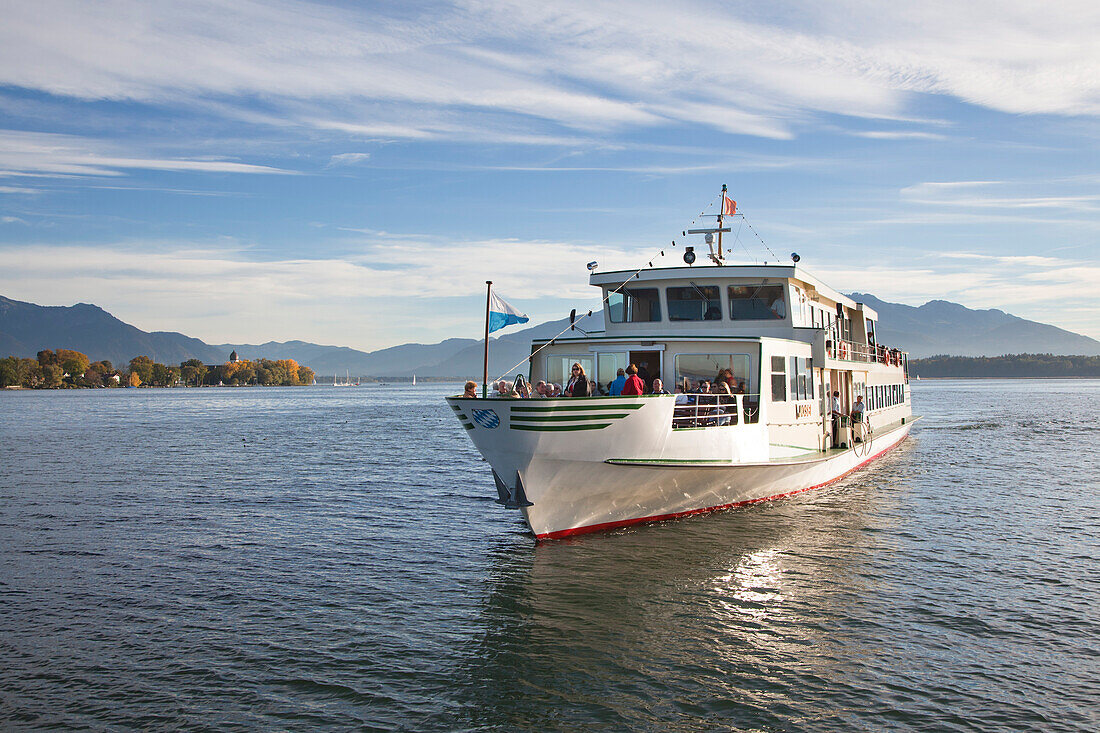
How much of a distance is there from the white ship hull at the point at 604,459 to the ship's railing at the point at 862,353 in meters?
8.77

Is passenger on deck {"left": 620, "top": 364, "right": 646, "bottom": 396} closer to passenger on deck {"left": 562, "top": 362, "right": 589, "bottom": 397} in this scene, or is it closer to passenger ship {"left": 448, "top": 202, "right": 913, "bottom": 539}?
passenger ship {"left": 448, "top": 202, "right": 913, "bottom": 539}

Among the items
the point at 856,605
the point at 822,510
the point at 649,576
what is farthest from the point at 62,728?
the point at 822,510

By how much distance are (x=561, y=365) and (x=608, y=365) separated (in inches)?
57.1

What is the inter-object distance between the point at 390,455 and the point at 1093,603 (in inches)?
1269

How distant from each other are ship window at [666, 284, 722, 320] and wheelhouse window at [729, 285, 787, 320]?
0.46 meters

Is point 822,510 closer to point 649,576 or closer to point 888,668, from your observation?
point 649,576

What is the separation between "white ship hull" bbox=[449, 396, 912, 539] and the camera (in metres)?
16.1

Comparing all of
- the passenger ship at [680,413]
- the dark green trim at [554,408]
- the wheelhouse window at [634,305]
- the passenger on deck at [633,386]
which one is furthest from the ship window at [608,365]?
the dark green trim at [554,408]

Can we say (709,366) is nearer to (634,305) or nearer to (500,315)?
(634,305)

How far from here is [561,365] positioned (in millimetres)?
21328

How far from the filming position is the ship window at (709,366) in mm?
20375

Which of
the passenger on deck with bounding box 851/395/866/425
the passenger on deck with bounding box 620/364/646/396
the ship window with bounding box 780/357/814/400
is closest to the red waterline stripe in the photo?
the ship window with bounding box 780/357/814/400

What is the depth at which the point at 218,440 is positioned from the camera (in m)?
50.6

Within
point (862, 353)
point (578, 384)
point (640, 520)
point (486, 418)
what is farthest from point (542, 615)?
point (862, 353)
